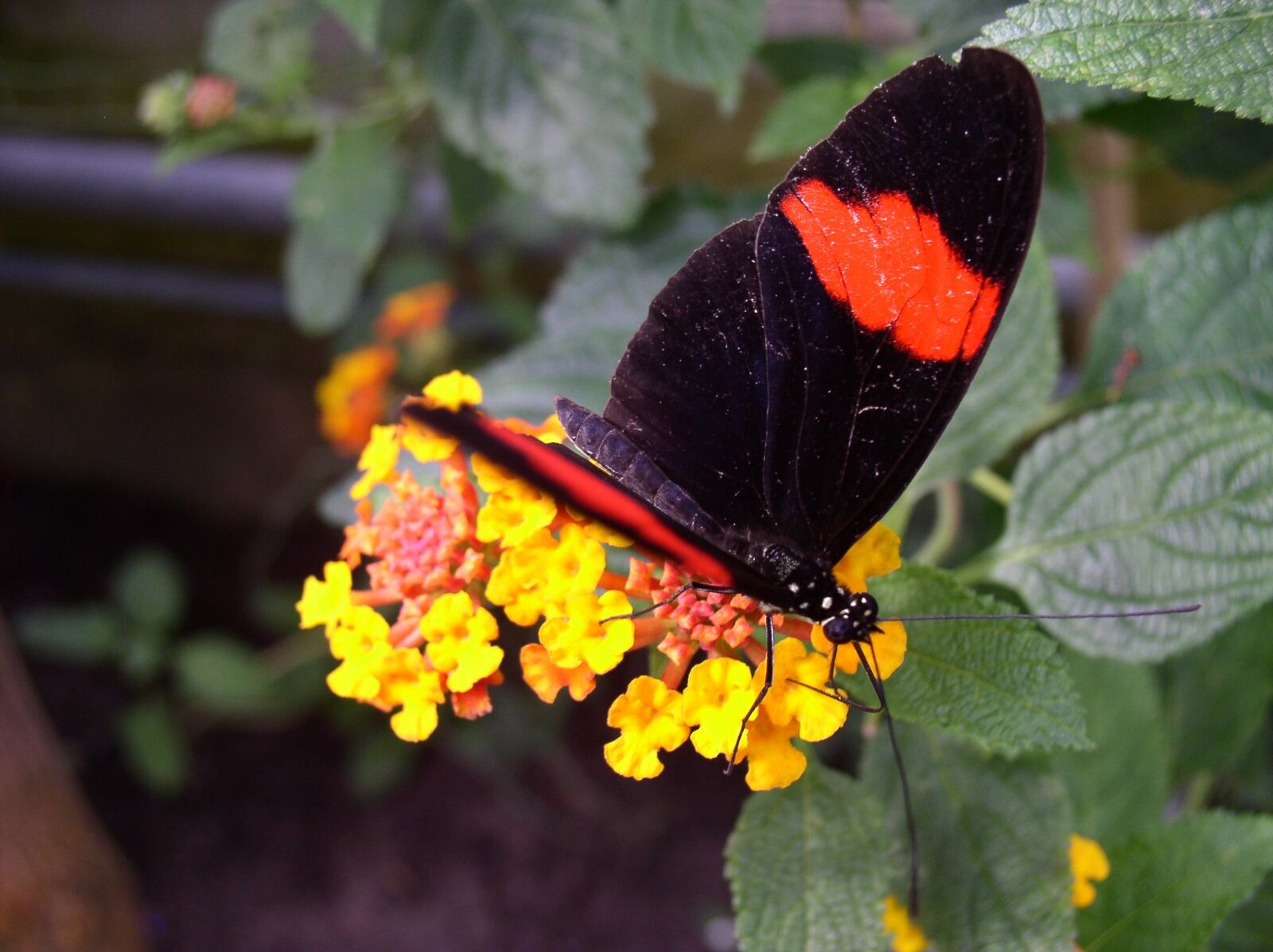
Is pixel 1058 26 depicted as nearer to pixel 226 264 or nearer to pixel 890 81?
pixel 890 81

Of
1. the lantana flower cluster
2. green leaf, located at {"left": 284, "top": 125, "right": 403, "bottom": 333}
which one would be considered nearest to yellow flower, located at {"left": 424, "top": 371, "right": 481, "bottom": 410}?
the lantana flower cluster

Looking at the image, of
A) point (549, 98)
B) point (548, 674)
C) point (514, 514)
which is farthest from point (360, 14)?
point (548, 674)

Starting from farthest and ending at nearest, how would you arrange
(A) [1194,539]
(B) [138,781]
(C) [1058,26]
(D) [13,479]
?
(D) [13,479] < (B) [138,781] < (A) [1194,539] < (C) [1058,26]

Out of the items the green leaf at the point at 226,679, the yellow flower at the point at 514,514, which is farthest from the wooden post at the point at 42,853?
the yellow flower at the point at 514,514

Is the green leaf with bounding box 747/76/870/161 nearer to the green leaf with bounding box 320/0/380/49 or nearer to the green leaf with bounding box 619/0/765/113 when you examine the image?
the green leaf with bounding box 619/0/765/113

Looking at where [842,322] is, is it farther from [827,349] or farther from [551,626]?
[551,626]

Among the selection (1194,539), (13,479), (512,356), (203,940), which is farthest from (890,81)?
(13,479)
